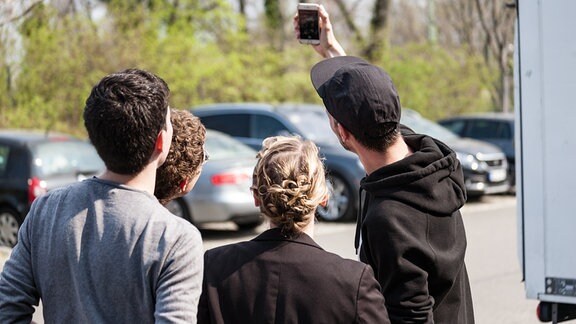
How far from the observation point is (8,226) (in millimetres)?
10352

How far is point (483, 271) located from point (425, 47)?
17.5m

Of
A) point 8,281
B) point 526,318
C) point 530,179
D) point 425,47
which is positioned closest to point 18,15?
Result: point 526,318

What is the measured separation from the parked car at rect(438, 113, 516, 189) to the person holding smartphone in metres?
14.6

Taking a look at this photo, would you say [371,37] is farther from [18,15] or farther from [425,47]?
[18,15]

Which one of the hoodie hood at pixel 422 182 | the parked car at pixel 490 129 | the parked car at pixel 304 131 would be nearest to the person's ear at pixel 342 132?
the hoodie hood at pixel 422 182

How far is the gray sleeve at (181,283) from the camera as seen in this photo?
2172 millimetres

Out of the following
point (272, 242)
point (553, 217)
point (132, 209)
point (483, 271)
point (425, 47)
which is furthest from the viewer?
point (425, 47)

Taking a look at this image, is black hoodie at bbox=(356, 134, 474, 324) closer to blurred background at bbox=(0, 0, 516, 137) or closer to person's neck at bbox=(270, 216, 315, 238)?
person's neck at bbox=(270, 216, 315, 238)

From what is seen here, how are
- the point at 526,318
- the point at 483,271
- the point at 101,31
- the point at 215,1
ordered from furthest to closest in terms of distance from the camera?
the point at 215,1 → the point at 101,31 → the point at 483,271 → the point at 526,318

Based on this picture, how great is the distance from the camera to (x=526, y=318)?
732 cm

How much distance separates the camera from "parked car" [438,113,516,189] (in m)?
17.3

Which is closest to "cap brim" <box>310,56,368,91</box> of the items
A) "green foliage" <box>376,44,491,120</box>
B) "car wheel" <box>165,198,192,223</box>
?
"car wheel" <box>165,198,192,223</box>

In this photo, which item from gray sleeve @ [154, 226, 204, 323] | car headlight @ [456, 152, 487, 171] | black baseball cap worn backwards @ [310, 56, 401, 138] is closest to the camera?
gray sleeve @ [154, 226, 204, 323]

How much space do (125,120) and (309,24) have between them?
1240 mm
